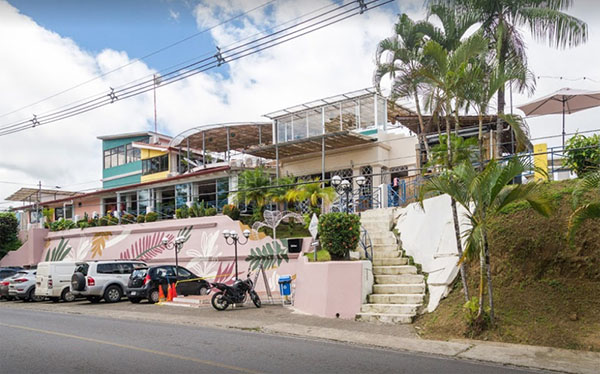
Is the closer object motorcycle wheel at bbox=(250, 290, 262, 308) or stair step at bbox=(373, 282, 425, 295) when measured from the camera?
stair step at bbox=(373, 282, 425, 295)

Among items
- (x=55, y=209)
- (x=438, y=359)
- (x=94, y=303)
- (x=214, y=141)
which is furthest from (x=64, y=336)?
(x=55, y=209)

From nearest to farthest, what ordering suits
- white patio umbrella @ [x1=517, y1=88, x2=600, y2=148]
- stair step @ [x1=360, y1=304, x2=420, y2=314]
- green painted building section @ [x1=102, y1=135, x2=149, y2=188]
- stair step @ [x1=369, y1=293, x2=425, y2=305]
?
stair step @ [x1=360, y1=304, x2=420, y2=314], stair step @ [x1=369, y1=293, x2=425, y2=305], white patio umbrella @ [x1=517, y1=88, x2=600, y2=148], green painted building section @ [x1=102, y1=135, x2=149, y2=188]

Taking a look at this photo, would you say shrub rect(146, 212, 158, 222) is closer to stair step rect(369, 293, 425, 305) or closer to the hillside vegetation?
stair step rect(369, 293, 425, 305)

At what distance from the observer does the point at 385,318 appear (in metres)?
12.2

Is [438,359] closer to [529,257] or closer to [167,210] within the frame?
[529,257]

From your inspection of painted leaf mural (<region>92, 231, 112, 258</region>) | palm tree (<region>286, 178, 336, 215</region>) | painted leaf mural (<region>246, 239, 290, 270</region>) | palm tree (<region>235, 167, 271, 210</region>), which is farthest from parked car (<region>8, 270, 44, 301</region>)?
palm tree (<region>286, 178, 336, 215</region>)

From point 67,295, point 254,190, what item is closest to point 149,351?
point 67,295

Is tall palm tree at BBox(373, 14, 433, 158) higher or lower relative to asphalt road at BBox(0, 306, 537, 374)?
higher

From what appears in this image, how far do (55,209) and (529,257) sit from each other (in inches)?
1573

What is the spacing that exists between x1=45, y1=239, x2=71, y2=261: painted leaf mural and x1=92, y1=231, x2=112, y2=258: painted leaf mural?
2.95m

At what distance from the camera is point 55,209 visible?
42219mm

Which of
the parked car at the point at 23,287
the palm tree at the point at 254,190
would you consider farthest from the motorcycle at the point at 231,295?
the parked car at the point at 23,287

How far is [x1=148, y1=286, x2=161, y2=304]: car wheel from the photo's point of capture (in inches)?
Result: 737

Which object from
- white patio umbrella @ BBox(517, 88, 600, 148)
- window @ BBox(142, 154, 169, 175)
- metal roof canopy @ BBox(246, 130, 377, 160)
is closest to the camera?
white patio umbrella @ BBox(517, 88, 600, 148)
